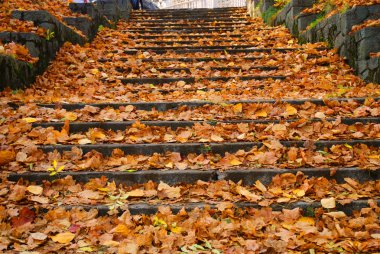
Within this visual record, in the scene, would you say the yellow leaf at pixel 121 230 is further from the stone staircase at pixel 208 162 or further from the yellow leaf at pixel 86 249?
the yellow leaf at pixel 86 249

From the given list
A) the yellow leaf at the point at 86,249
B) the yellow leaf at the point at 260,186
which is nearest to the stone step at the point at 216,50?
the yellow leaf at the point at 260,186

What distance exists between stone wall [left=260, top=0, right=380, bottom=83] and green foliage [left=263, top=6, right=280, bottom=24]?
59.0 inches

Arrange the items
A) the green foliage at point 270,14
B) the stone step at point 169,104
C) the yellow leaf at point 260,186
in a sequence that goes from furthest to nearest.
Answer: the green foliage at point 270,14 → the stone step at point 169,104 → the yellow leaf at point 260,186

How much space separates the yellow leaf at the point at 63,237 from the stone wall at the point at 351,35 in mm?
4586

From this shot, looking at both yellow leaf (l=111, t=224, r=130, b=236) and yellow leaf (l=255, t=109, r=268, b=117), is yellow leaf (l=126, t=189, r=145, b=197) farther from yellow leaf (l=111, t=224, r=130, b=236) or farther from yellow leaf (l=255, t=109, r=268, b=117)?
yellow leaf (l=255, t=109, r=268, b=117)

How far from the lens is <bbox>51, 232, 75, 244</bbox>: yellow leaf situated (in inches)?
82.8

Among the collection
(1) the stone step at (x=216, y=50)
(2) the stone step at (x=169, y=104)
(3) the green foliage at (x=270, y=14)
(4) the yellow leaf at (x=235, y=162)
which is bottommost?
(4) the yellow leaf at (x=235, y=162)

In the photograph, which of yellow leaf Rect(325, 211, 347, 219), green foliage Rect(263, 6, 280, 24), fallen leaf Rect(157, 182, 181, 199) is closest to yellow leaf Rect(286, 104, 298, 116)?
yellow leaf Rect(325, 211, 347, 219)

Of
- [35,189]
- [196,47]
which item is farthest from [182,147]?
[196,47]

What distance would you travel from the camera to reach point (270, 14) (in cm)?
912

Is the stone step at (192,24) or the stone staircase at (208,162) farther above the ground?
the stone step at (192,24)

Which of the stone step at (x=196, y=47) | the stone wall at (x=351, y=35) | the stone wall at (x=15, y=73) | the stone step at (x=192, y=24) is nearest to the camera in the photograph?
the stone wall at (x=15, y=73)

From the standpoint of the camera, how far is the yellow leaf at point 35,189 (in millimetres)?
2558

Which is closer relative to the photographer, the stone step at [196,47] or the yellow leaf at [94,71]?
the yellow leaf at [94,71]
